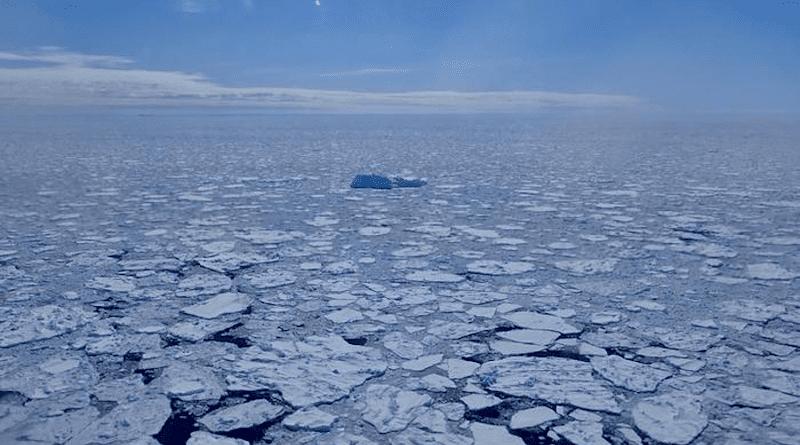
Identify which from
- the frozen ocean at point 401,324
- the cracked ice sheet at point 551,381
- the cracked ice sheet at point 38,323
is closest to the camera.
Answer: the frozen ocean at point 401,324

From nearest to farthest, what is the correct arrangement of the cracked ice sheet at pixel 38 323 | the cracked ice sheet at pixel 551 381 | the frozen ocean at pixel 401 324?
the frozen ocean at pixel 401 324, the cracked ice sheet at pixel 551 381, the cracked ice sheet at pixel 38 323

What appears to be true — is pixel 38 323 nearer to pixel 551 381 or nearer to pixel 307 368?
pixel 307 368

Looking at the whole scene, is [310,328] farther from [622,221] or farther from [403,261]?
[622,221]

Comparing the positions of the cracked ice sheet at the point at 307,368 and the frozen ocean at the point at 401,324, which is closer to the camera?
the frozen ocean at the point at 401,324

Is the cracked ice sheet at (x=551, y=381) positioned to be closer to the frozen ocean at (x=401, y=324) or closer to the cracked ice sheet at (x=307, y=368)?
the frozen ocean at (x=401, y=324)

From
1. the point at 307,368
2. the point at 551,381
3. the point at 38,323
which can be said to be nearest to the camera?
the point at 551,381

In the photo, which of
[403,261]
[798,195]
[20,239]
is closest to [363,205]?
Result: [403,261]

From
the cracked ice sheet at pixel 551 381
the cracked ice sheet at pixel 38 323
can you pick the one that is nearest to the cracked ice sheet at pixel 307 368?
the cracked ice sheet at pixel 551 381

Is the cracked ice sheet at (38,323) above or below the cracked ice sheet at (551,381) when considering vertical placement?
below

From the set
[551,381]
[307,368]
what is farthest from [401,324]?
[551,381]
